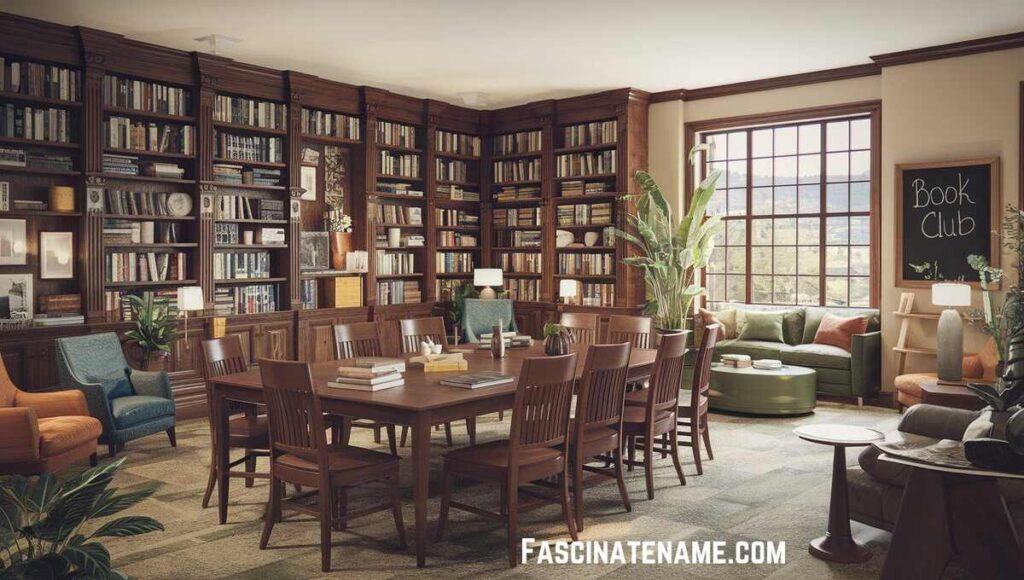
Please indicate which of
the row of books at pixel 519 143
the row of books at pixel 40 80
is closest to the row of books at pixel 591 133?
the row of books at pixel 519 143

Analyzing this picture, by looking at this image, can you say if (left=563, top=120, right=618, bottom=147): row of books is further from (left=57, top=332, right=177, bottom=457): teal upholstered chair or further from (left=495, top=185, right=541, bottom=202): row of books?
(left=57, top=332, right=177, bottom=457): teal upholstered chair

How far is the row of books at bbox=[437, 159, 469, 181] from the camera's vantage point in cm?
1022

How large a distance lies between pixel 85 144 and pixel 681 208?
19.6 feet

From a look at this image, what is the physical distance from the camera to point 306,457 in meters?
4.12

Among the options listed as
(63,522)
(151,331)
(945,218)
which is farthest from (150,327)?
(945,218)

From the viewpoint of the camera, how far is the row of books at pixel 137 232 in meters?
7.23

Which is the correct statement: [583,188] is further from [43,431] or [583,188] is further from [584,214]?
[43,431]

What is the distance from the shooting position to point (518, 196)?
1035 centimetres

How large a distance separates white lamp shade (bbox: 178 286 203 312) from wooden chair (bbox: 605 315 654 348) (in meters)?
3.49

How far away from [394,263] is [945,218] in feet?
18.7

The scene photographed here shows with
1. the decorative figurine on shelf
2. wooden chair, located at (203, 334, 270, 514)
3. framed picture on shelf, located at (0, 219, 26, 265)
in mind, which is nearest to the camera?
wooden chair, located at (203, 334, 270, 514)

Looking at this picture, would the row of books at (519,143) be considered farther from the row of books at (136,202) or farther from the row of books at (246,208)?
the row of books at (136,202)

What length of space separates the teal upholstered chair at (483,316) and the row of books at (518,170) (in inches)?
75.2

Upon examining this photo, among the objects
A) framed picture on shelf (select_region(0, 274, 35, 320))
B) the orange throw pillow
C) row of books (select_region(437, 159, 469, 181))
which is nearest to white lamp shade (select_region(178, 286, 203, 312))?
framed picture on shelf (select_region(0, 274, 35, 320))
